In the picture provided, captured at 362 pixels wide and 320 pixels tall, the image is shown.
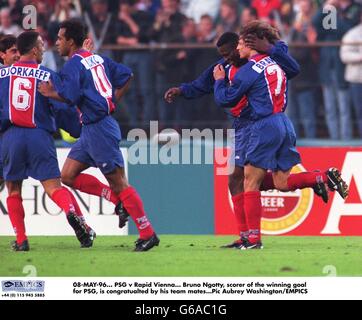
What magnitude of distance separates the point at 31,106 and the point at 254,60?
2111mm

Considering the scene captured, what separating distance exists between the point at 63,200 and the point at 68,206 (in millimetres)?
108

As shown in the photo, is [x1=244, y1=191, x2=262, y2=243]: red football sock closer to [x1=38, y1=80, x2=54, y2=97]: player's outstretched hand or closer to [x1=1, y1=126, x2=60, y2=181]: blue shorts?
[x1=1, y1=126, x2=60, y2=181]: blue shorts

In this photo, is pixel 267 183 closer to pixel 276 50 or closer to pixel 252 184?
pixel 252 184

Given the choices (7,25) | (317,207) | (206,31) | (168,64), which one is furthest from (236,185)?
(7,25)

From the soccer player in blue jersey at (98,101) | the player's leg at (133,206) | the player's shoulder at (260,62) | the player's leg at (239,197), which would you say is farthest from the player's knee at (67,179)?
the player's shoulder at (260,62)

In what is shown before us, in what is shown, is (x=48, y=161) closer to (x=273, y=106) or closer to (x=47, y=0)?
(x=273, y=106)

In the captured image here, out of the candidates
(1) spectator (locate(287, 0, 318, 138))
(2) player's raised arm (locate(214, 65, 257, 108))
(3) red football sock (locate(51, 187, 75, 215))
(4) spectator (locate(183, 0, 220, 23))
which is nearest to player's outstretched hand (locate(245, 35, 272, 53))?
(2) player's raised arm (locate(214, 65, 257, 108))

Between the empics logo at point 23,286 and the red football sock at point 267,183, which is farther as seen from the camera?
the red football sock at point 267,183

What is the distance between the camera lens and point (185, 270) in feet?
32.9

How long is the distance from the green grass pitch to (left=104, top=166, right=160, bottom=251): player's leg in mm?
115

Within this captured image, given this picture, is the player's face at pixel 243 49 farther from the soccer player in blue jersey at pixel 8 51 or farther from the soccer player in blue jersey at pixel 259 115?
the soccer player in blue jersey at pixel 8 51

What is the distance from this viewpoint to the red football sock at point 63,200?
10.9 meters

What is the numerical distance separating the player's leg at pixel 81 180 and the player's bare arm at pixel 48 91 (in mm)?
823

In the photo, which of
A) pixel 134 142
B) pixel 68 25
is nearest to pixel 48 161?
pixel 68 25
